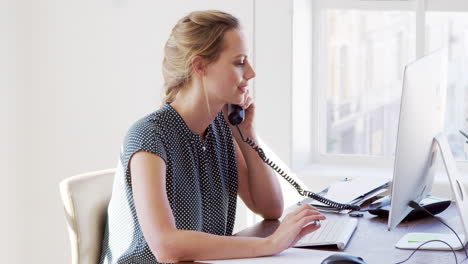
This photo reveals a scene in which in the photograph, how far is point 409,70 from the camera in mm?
1632

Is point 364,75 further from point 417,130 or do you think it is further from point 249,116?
point 417,130

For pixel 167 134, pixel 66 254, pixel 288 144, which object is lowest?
pixel 66 254

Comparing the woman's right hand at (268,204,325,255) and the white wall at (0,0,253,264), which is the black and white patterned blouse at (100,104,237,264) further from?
the white wall at (0,0,253,264)

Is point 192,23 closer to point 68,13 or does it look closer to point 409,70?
point 409,70

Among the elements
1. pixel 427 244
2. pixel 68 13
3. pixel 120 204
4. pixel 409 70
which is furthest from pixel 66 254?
pixel 409 70

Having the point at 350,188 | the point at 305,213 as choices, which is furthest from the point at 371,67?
the point at 305,213

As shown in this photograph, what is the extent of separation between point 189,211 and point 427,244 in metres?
0.61

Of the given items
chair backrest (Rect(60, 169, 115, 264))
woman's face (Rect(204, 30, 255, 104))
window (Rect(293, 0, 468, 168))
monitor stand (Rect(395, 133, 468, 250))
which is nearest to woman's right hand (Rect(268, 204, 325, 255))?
monitor stand (Rect(395, 133, 468, 250))

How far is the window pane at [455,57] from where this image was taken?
3.17 m

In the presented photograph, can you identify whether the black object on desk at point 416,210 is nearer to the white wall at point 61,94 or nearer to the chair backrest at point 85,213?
the chair backrest at point 85,213

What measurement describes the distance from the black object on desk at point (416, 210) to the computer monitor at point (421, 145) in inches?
3.9

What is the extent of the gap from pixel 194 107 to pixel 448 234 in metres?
0.74

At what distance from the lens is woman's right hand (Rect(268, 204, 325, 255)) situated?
5.57ft

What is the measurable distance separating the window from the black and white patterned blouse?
1118 mm
